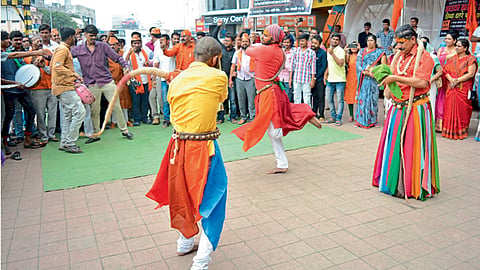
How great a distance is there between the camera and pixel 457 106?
7.43 m

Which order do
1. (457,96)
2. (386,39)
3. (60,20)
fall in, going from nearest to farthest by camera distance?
1. (457,96)
2. (386,39)
3. (60,20)

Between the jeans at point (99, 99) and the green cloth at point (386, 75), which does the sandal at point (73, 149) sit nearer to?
the jeans at point (99, 99)

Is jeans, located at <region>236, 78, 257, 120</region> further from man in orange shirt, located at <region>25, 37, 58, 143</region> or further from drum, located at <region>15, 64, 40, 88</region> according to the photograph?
drum, located at <region>15, 64, 40, 88</region>

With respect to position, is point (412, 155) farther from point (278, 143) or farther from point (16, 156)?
point (16, 156)

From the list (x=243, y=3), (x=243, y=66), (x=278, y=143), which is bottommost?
(x=278, y=143)

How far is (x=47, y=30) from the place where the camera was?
7.45 metres

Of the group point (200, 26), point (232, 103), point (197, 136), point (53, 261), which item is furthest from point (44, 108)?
point (200, 26)

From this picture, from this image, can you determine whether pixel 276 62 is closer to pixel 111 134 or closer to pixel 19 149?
pixel 111 134

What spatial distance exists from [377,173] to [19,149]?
19.4ft

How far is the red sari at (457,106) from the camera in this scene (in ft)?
24.2

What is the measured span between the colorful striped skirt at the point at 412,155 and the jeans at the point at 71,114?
4774mm

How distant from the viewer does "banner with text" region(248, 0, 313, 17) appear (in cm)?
948

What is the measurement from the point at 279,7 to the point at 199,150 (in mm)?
7802

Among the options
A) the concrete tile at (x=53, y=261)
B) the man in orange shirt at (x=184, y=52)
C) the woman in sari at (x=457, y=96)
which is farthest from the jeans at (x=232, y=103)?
the concrete tile at (x=53, y=261)
